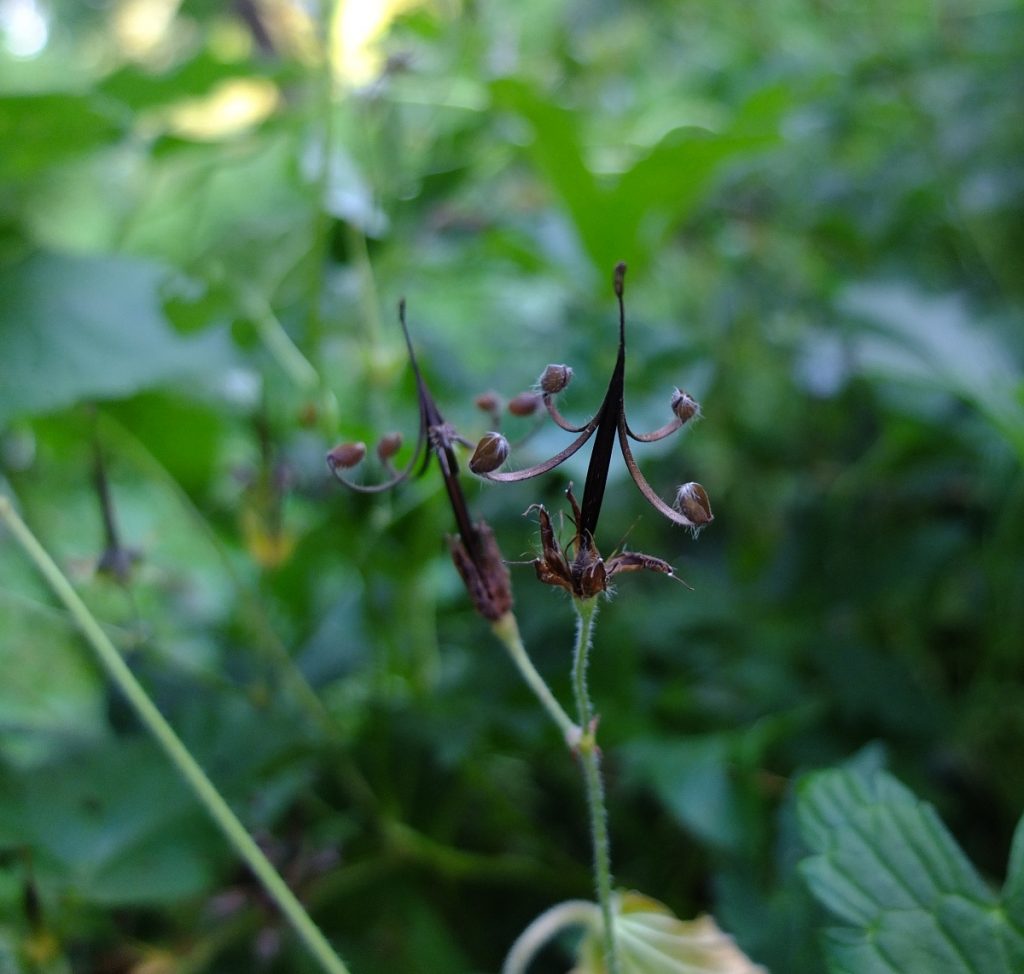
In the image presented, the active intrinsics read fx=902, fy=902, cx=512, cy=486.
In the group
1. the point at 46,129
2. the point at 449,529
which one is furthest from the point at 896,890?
the point at 46,129

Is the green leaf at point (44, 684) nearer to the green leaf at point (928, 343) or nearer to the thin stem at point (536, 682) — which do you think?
the thin stem at point (536, 682)

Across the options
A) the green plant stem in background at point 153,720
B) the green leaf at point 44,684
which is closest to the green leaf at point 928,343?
the green plant stem in background at point 153,720

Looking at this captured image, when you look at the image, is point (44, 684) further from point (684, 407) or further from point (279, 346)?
point (684, 407)

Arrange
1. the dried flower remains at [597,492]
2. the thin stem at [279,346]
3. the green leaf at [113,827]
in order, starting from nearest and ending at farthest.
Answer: the dried flower remains at [597,492], the green leaf at [113,827], the thin stem at [279,346]

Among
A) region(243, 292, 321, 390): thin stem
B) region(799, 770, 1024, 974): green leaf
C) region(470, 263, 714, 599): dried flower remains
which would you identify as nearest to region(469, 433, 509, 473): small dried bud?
region(470, 263, 714, 599): dried flower remains

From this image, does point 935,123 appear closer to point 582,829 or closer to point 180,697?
point 582,829

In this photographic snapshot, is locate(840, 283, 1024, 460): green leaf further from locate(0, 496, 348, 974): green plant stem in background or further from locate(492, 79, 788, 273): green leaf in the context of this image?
locate(0, 496, 348, 974): green plant stem in background
